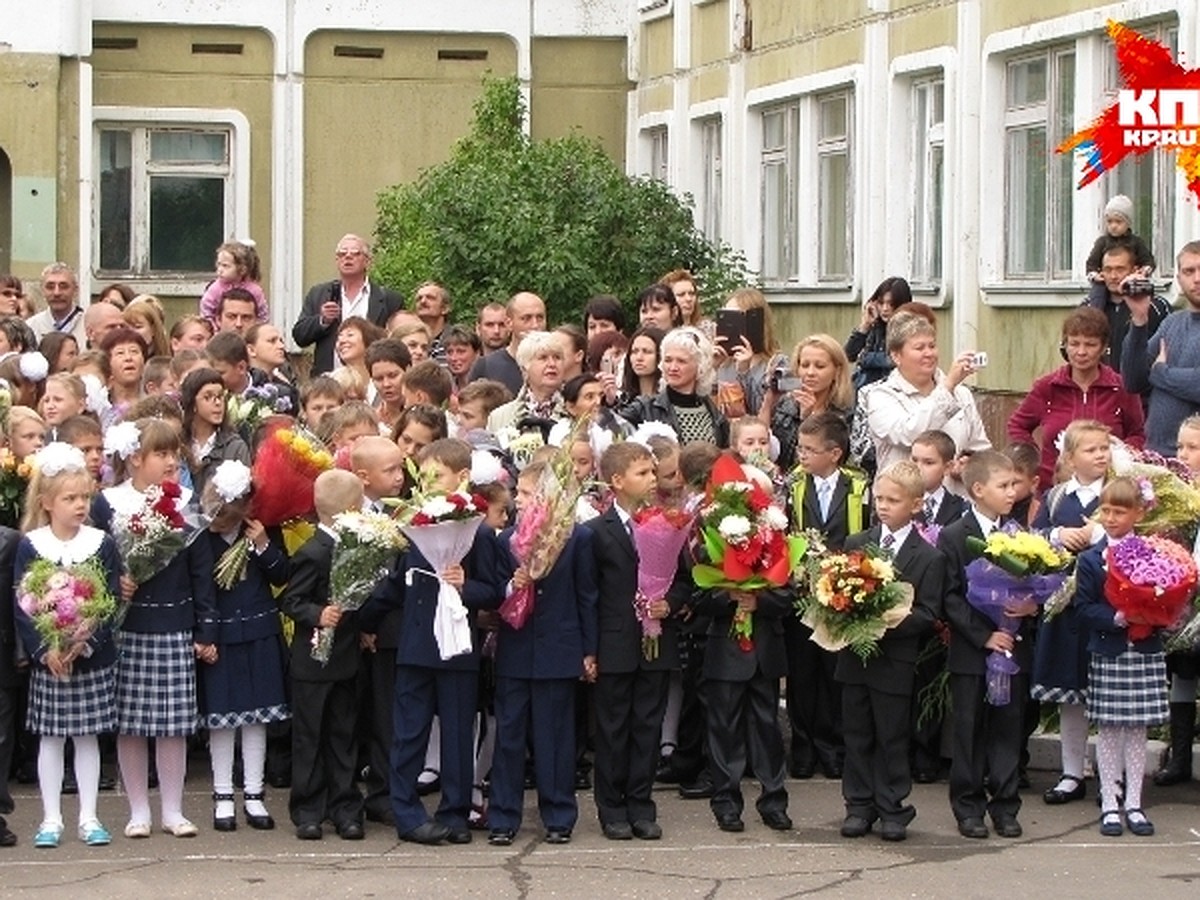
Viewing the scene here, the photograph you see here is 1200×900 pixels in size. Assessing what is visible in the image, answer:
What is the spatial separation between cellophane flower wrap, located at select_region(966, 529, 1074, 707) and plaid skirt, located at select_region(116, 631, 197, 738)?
3291mm

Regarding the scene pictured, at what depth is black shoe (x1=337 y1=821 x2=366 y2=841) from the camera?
35.5 ft

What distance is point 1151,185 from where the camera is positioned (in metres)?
17.4

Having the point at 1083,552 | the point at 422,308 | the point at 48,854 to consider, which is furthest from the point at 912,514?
the point at 422,308

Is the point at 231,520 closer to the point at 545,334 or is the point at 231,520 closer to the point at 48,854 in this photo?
the point at 48,854

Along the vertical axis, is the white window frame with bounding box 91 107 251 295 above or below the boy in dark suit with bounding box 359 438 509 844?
above

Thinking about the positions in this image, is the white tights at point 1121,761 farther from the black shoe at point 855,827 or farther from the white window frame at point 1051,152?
the white window frame at point 1051,152

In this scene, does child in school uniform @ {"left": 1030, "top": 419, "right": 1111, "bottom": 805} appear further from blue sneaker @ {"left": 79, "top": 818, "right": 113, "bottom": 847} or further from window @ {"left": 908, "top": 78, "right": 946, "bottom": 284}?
window @ {"left": 908, "top": 78, "right": 946, "bottom": 284}

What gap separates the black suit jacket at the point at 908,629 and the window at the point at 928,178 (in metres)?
10.6

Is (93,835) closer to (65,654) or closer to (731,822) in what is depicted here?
(65,654)

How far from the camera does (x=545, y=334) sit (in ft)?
45.2

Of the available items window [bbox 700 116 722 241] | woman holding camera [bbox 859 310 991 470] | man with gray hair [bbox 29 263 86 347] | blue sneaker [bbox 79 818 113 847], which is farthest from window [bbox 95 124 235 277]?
blue sneaker [bbox 79 818 113 847]

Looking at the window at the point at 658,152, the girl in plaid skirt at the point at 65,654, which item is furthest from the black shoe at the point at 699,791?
the window at the point at 658,152

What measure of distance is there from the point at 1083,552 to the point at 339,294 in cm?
722

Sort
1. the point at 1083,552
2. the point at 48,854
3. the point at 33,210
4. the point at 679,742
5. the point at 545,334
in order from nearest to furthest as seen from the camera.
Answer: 1. the point at 48,854
2. the point at 1083,552
3. the point at 679,742
4. the point at 545,334
5. the point at 33,210
